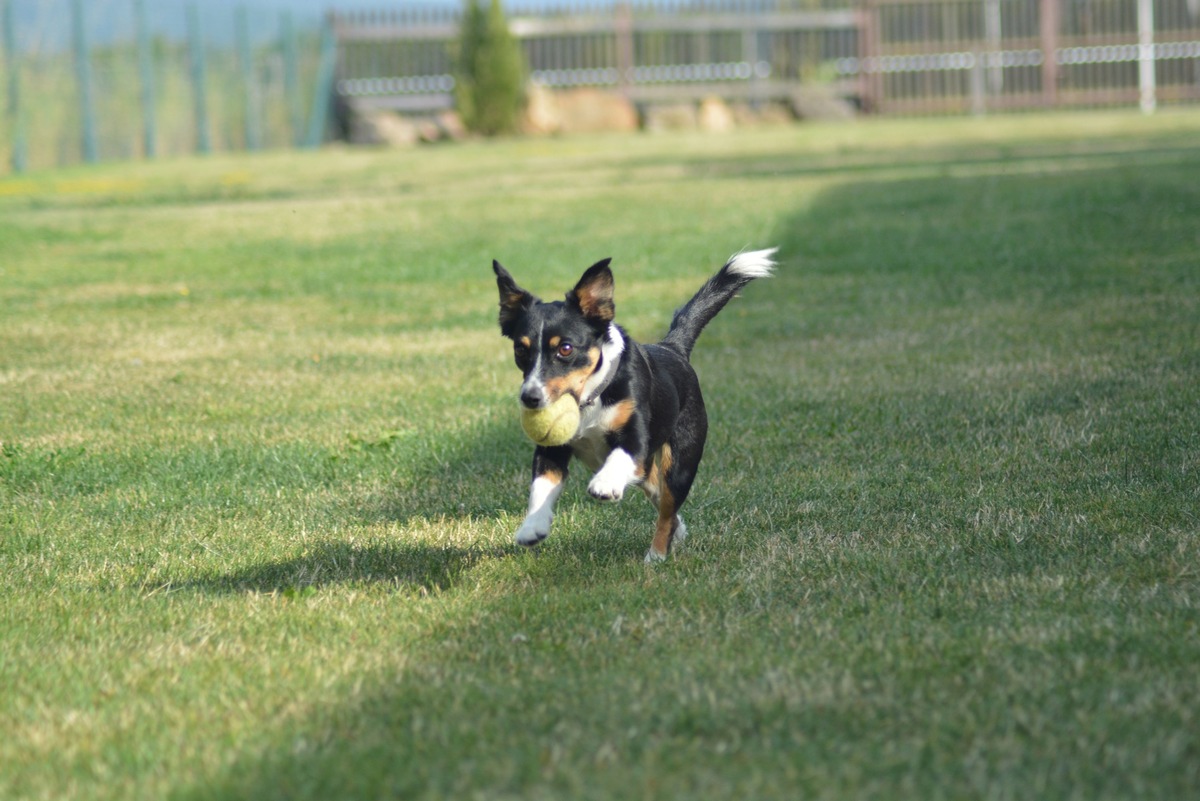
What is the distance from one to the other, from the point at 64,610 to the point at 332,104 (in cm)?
3254

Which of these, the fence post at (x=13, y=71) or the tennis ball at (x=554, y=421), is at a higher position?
the fence post at (x=13, y=71)

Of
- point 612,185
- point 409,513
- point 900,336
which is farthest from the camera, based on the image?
point 612,185

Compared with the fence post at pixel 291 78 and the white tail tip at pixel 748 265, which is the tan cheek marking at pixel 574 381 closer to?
the white tail tip at pixel 748 265

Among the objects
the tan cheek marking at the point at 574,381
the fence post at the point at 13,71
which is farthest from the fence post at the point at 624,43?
the tan cheek marking at the point at 574,381

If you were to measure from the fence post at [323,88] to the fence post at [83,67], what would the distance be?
28.5ft

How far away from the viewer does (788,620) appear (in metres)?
4.27

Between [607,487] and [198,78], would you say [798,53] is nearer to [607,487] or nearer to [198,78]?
[198,78]

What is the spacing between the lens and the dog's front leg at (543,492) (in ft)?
15.0

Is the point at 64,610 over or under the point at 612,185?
under

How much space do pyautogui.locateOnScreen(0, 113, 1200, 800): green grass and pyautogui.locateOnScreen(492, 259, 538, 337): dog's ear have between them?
0.84 meters

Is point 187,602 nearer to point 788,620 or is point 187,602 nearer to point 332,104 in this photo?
point 788,620

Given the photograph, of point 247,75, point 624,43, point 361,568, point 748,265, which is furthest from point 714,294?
point 624,43

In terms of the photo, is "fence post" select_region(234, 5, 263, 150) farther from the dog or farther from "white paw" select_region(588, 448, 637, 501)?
"white paw" select_region(588, 448, 637, 501)

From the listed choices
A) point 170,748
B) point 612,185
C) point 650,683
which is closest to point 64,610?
point 170,748
